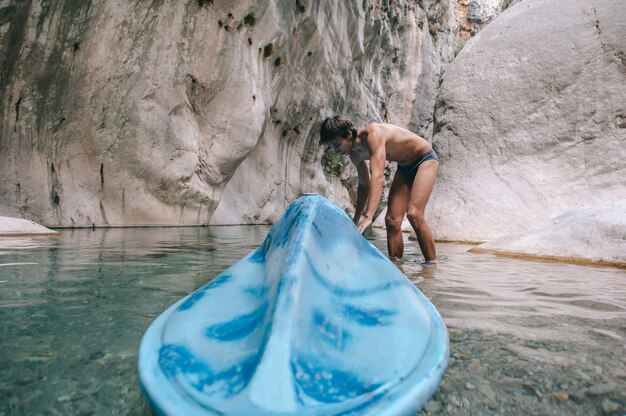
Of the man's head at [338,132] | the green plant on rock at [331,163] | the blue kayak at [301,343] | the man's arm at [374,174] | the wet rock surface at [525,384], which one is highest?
the man's head at [338,132]

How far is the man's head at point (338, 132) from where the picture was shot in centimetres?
320

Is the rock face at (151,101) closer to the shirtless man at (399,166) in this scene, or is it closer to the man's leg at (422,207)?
the shirtless man at (399,166)

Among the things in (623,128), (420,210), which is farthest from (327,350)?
(623,128)

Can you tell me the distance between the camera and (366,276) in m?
1.44

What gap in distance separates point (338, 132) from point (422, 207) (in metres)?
0.92

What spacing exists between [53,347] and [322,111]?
44.5ft

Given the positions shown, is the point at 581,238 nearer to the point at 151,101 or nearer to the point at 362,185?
the point at 362,185

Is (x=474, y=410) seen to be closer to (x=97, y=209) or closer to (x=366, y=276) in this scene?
(x=366, y=276)

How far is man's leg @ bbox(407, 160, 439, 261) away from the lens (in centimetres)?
325

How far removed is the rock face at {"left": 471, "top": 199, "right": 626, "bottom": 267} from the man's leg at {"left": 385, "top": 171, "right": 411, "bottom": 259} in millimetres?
1274

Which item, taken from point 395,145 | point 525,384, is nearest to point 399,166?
point 395,145

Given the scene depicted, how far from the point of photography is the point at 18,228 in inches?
209

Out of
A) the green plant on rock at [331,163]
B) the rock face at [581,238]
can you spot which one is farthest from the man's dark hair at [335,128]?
the green plant on rock at [331,163]

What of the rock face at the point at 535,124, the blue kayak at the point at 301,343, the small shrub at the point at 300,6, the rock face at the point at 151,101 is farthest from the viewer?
the small shrub at the point at 300,6
